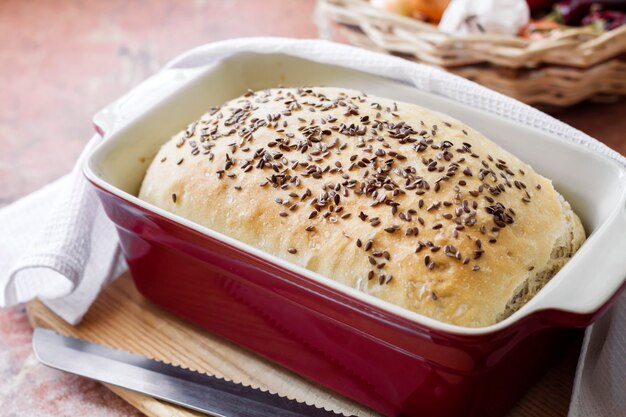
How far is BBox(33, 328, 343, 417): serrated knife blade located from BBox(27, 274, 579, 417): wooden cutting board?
0.03m

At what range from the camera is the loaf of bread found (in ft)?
3.89

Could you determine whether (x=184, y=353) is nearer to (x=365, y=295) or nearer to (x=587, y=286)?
(x=365, y=295)

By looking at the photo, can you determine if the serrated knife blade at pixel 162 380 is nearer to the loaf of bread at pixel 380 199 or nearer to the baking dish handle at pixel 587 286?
the loaf of bread at pixel 380 199

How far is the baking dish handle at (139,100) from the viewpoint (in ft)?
5.26

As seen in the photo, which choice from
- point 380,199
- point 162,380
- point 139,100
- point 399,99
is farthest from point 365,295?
point 139,100

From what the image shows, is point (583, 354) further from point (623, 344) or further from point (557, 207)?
point (557, 207)

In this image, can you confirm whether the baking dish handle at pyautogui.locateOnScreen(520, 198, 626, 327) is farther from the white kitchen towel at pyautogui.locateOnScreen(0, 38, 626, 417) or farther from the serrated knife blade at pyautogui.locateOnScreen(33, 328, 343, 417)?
the serrated knife blade at pyautogui.locateOnScreen(33, 328, 343, 417)

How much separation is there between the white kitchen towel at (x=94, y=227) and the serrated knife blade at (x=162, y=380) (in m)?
0.11

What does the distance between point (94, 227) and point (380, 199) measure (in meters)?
0.68

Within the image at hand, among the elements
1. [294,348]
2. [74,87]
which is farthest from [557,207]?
[74,87]

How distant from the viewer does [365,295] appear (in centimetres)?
110

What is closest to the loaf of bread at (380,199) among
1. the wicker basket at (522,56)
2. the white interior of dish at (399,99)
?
the white interior of dish at (399,99)

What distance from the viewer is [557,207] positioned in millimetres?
1323

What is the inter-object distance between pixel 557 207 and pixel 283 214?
0.45 metres
